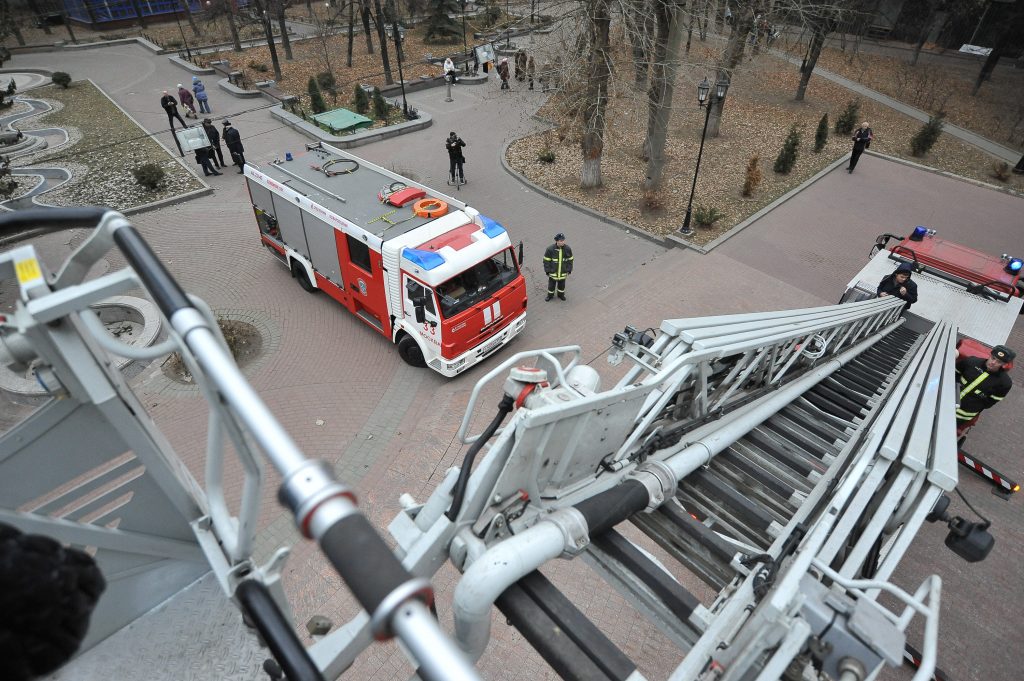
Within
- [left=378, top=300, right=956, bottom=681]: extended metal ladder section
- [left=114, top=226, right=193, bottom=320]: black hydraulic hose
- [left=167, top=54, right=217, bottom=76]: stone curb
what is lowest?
[left=167, top=54, right=217, bottom=76]: stone curb

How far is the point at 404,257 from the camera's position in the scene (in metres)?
8.27

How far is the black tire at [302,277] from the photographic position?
10.9 metres

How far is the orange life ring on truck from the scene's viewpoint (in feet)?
29.8

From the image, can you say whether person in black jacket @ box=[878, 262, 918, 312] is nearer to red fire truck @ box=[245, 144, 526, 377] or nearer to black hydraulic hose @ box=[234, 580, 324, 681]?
red fire truck @ box=[245, 144, 526, 377]

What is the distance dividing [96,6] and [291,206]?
116ft

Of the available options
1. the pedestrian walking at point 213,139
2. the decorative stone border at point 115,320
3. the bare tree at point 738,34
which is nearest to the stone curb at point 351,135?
the pedestrian walking at point 213,139

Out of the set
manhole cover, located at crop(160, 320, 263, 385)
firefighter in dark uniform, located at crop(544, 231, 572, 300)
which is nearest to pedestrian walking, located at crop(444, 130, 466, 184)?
firefighter in dark uniform, located at crop(544, 231, 572, 300)

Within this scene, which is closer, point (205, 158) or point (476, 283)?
point (476, 283)

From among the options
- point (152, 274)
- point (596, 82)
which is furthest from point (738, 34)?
point (152, 274)

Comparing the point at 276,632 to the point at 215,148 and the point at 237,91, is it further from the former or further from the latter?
the point at 237,91

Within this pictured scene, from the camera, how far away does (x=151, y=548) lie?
252 cm

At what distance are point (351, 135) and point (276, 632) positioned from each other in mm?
19292

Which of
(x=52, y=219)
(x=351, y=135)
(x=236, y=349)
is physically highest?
(x=52, y=219)

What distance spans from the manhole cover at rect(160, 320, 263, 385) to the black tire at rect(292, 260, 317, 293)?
1.36 meters
